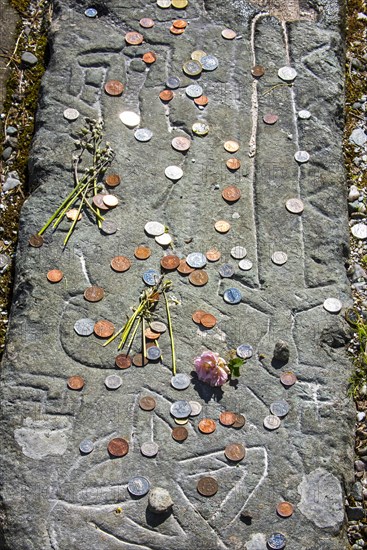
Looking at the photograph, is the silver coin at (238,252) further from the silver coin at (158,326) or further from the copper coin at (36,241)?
the copper coin at (36,241)

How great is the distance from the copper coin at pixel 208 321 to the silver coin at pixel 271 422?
1.84ft

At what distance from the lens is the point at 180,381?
474 centimetres

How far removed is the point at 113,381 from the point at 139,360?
6.7 inches

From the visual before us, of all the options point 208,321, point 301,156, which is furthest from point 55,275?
point 301,156

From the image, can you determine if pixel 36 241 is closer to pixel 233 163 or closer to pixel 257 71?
pixel 233 163

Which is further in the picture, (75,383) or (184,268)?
(184,268)

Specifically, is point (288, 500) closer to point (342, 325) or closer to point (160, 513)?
point (160, 513)

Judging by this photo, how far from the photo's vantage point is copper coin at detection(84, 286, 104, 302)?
4977 mm

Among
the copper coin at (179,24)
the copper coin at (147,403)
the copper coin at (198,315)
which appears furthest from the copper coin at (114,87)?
the copper coin at (147,403)

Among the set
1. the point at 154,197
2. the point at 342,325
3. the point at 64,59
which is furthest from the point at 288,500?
the point at 64,59

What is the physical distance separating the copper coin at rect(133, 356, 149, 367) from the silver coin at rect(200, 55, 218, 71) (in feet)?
6.84

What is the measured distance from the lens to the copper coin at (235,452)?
4.54 metres

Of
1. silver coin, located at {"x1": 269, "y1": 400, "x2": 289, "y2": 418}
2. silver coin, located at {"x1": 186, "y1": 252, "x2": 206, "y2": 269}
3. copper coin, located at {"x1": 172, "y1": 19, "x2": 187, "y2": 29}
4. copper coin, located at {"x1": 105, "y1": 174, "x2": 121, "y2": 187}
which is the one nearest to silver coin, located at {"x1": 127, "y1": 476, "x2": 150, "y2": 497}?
silver coin, located at {"x1": 269, "y1": 400, "x2": 289, "y2": 418}

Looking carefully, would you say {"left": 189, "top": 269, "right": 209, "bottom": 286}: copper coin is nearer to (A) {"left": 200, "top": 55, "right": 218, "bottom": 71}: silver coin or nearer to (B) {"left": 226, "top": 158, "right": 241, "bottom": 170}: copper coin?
(B) {"left": 226, "top": 158, "right": 241, "bottom": 170}: copper coin
